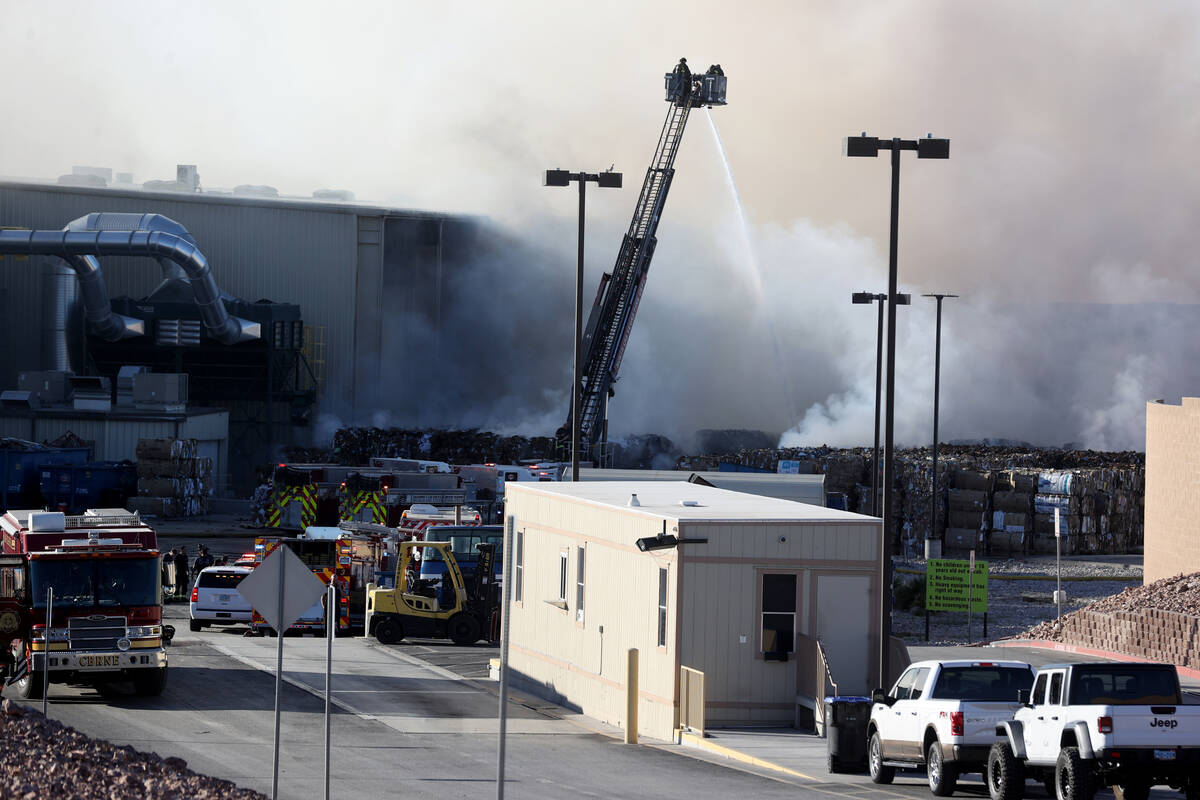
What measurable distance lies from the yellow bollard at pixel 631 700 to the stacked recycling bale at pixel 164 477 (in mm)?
36776

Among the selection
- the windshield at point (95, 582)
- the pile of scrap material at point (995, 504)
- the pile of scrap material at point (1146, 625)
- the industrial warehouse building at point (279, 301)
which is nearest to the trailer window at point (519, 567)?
the windshield at point (95, 582)

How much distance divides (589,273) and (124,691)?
60255mm

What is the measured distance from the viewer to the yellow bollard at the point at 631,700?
70.9ft

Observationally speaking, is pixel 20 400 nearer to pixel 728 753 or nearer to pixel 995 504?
pixel 995 504

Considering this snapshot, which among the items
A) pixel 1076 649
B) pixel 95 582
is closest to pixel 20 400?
pixel 95 582

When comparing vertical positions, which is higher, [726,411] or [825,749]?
[726,411]

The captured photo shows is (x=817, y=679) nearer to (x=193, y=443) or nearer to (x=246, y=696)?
(x=246, y=696)

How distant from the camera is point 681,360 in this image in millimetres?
85125

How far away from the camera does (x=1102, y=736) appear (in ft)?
47.5

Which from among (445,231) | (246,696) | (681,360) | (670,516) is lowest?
(246,696)

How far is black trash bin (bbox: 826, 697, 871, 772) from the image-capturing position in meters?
18.6

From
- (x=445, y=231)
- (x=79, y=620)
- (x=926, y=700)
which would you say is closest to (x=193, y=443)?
(x=445, y=231)

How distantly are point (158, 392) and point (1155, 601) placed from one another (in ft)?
135

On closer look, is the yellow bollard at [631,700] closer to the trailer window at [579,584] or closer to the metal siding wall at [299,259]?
the trailer window at [579,584]
